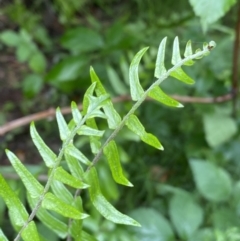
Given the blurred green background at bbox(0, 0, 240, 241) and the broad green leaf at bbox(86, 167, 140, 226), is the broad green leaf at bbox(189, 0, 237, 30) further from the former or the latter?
the broad green leaf at bbox(86, 167, 140, 226)

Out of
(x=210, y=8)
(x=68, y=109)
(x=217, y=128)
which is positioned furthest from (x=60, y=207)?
(x=217, y=128)

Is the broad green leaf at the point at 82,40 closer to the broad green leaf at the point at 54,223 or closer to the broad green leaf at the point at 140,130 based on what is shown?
the broad green leaf at the point at 54,223

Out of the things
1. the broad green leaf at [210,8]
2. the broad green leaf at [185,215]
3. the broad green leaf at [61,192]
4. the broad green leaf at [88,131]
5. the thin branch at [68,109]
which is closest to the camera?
the broad green leaf at [88,131]

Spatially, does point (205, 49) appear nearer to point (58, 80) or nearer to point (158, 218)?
point (158, 218)

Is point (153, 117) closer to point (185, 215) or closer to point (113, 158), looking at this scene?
point (185, 215)

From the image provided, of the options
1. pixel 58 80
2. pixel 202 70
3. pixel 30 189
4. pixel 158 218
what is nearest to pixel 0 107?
pixel 58 80

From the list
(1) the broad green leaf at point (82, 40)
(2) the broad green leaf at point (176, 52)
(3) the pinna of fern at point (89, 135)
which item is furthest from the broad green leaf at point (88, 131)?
(1) the broad green leaf at point (82, 40)

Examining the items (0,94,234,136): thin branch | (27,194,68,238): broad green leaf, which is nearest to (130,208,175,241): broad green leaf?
(0,94,234,136): thin branch
